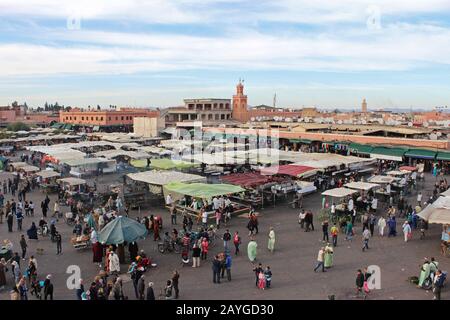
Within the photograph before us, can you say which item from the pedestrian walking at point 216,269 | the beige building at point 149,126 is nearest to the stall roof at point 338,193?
the pedestrian walking at point 216,269

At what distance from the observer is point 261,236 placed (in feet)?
49.6

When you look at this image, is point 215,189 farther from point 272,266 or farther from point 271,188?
point 272,266

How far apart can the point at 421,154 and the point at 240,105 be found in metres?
41.2

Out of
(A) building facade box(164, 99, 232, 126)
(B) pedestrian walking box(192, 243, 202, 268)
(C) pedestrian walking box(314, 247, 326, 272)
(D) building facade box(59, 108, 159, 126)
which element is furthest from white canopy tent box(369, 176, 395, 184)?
(D) building facade box(59, 108, 159, 126)

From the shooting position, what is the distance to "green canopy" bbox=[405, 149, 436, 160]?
2947cm

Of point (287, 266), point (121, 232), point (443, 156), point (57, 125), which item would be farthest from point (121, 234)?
point (57, 125)

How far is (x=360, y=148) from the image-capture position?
109 ft

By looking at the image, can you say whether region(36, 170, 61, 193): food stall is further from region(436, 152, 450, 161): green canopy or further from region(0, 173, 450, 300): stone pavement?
region(436, 152, 450, 161): green canopy

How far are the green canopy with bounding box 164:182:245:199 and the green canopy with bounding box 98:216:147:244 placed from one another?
166 inches

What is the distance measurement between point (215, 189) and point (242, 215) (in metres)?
1.77

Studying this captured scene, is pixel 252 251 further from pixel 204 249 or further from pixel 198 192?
pixel 198 192

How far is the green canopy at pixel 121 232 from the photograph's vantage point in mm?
12189
